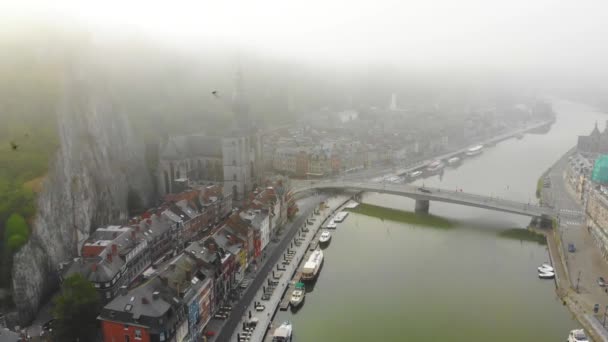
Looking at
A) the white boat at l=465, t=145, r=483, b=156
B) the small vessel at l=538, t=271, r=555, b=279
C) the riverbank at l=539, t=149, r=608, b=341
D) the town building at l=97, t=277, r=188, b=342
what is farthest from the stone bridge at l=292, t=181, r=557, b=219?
the white boat at l=465, t=145, r=483, b=156

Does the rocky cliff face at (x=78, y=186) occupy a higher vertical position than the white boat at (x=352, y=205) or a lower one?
higher

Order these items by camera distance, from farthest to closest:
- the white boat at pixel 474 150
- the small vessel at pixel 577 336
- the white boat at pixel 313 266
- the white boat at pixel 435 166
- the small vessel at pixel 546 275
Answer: the white boat at pixel 474 150 < the white boat at pixel 435 166 < the small vessel at pixel 546 275 < the white boat at pixel 313 266 < the small vessel at pixel 577 336

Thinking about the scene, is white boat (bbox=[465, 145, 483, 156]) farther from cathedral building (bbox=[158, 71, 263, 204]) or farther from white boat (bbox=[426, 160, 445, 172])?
cathedral building (bbox=[158, 71, 263, 204])

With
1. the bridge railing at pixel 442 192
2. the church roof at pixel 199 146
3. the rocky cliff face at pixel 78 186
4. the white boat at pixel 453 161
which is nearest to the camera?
the rocky cliff face at pixel 78 186

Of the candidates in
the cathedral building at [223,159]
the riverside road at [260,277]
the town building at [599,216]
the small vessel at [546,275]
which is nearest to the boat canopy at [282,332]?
the riverside road at [260,277]

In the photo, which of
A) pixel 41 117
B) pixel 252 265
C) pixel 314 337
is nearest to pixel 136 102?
pixel 41 117

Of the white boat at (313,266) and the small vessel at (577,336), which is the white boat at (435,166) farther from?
the small vessel at (577,336)

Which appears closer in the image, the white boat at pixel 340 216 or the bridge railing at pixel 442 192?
the bridge railing at pixel 442 192
